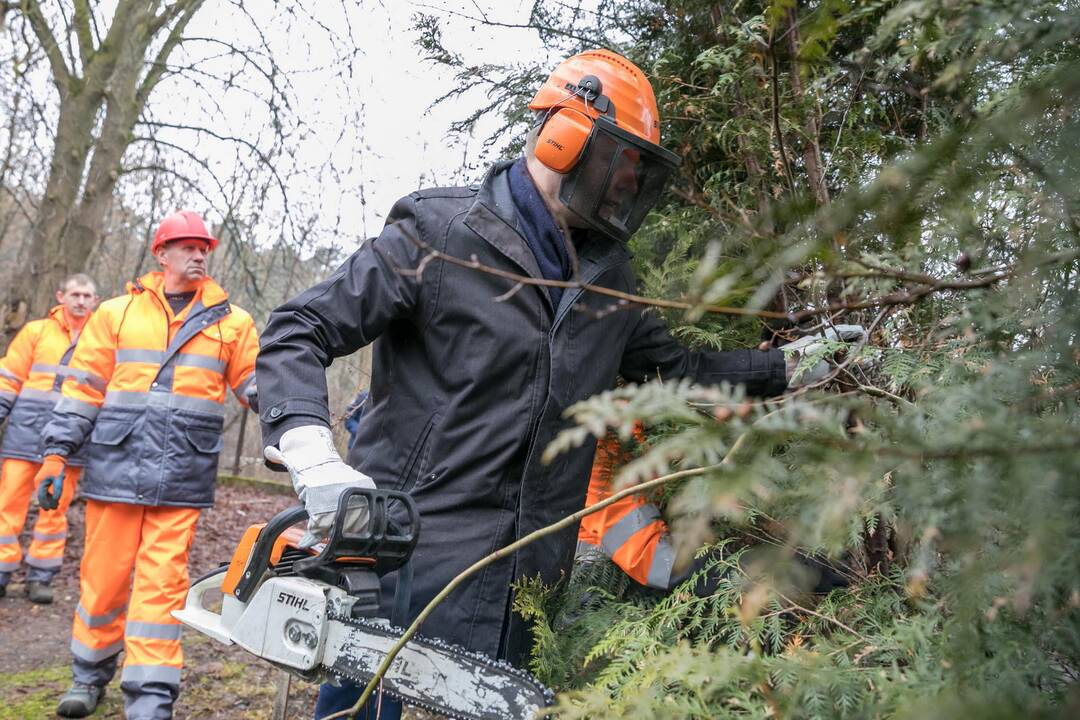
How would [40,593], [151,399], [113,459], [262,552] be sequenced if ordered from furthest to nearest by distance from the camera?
[40,593] → [151,399] → [113,459] → [262,552]

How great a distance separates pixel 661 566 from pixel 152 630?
259cm

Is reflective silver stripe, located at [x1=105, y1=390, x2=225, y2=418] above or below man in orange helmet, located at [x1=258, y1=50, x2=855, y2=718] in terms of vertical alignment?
below

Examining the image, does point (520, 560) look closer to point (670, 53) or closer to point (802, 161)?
point (802, 161)

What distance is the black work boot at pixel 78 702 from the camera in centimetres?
398

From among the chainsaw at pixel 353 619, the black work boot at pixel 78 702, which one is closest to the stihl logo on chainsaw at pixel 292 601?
the chainsaw at pixel 353 619

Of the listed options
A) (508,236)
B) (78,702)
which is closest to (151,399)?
(78,702)

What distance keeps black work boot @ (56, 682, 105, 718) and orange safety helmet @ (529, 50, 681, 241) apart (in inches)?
134

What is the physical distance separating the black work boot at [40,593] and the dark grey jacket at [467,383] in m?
4.92

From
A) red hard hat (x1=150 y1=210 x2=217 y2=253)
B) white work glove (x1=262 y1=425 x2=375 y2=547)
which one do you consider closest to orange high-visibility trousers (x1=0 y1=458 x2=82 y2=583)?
red hard hat (x1=150 y1=210 x2=217 y2=253)

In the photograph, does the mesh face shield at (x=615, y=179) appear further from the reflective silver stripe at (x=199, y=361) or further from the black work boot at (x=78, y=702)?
the black work boot at (x=78, y=702)

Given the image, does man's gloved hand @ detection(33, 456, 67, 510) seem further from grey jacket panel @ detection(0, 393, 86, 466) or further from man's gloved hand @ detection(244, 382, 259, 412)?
grey jacket panel @ detection(0, 393, 86, 466)

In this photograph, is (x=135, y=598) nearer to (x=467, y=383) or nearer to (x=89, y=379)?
(x=89, y=379)

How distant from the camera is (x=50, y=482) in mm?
4441

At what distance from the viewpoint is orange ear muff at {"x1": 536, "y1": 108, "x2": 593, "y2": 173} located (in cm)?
249
